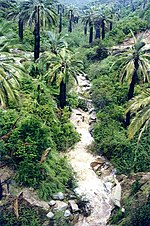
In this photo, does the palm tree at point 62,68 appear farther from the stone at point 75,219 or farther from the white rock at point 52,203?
the stone at point 75,219

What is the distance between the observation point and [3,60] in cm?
1492

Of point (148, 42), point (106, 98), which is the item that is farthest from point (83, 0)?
point (106, 98)

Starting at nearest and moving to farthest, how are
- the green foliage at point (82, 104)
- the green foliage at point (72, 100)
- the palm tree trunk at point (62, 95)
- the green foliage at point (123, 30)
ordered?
the palm tree trunk at point (62, 95)
the green foliage at point (72, 100)
the green foliage at point (82, 104)
the green foliage at point (123, 30)

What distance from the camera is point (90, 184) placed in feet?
61.6

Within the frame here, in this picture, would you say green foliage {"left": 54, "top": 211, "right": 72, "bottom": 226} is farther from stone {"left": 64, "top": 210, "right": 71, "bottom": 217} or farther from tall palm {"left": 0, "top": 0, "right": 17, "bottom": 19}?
tall palm {"left": 0, "top": 0, "right": 17, "bottom": 19}

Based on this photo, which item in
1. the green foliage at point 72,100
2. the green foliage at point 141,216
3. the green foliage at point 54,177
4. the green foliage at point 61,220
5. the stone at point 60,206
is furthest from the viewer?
the green foliage at point 72,100

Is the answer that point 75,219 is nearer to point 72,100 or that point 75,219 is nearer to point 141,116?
point 141,116

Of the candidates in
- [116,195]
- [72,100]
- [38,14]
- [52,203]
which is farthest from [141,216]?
[38,14]

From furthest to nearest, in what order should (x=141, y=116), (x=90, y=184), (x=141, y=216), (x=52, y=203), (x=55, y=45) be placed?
1. (x=55, y=45)
2. (x=90, y=184)
3. (x=52, y=203)
4. (x=141, y=116)
5. (x=141, y=216)

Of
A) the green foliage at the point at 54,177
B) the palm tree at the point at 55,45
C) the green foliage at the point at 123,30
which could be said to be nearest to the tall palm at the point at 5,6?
the green foliage at the point at 123,30

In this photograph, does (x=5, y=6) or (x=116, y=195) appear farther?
(x=5, y=6)

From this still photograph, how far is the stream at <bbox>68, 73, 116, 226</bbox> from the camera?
16.5 meters

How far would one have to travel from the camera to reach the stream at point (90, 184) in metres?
16.5

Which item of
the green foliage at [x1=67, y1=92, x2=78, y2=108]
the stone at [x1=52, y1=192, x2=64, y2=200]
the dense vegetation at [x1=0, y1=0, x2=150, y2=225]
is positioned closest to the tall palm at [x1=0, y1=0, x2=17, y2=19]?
the dense vegetation at [x1=0, y1=0, x2=150, y2=225]
